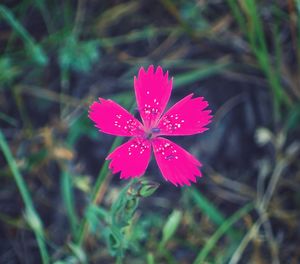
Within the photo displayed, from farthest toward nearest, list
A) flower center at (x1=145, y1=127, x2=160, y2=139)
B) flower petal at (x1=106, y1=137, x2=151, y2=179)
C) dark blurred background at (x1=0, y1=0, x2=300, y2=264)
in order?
dark blurred background at (x1=0, y1=0, x2=300, y2=264) → flower center at (x1=145, y1=127, x2=160, y2=139) → flower petal at (x1=106, y1=137, x2=151, y2=179)

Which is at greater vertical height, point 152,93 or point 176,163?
point 152,93

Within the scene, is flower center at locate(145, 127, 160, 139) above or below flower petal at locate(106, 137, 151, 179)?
above

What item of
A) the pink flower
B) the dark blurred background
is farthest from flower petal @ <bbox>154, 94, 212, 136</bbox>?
the dark blurred background

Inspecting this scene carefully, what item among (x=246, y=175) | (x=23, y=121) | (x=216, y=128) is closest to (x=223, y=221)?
(x=246, y=175)

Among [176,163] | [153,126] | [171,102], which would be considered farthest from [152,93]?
[171,102]

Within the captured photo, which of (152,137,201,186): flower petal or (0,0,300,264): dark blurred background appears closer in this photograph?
(152,137,201,186): flower petal

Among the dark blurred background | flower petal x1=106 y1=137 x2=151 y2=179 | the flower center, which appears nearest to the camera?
flower petal x1=106 y1=137 x2=151 y2=179

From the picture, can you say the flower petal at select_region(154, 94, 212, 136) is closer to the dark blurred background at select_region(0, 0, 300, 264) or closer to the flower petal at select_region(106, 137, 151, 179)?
the flower petal at select_region(106, 137, 151, 179)

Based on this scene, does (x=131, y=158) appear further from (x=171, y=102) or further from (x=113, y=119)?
(x=171, y=102)
